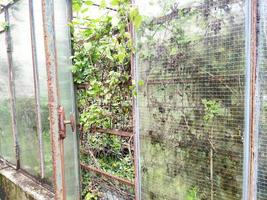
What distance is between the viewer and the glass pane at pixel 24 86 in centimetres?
272

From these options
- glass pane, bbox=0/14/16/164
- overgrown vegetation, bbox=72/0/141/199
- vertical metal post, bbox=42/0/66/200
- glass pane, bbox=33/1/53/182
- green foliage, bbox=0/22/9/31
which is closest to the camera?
vertical metal post, bbox=42/0/66/200

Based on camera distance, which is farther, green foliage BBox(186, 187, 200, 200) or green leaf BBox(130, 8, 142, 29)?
green leaf BBox(130, 8, 142, 29)

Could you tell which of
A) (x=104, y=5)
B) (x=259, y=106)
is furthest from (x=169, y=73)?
(x=104, y=5)

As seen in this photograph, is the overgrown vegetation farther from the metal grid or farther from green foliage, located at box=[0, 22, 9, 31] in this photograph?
green foliage, located at box=[0, 22, 9, 31]

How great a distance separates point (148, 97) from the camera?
1.68 meters

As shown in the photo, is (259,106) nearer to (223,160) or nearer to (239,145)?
(239,145)

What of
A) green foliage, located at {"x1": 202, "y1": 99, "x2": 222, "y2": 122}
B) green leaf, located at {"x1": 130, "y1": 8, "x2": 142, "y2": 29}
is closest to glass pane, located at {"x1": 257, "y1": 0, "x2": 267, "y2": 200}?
green foliage, located at {"x1": 202, "y1": 99, "x2": 222, "y2": 122}

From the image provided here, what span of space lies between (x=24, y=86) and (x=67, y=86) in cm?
112

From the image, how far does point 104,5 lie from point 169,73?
875mm

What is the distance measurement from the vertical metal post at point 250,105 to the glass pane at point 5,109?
309 centimetres

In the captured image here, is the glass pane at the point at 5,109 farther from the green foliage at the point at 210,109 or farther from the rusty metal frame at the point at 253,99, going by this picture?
the rusty metal frame at the point at 253,99

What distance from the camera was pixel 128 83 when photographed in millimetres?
1900

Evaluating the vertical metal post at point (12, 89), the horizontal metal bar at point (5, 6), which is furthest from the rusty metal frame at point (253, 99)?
the vertical metal post at point (12, 89)

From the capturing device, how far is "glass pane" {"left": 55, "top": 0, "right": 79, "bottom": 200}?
192 cm
